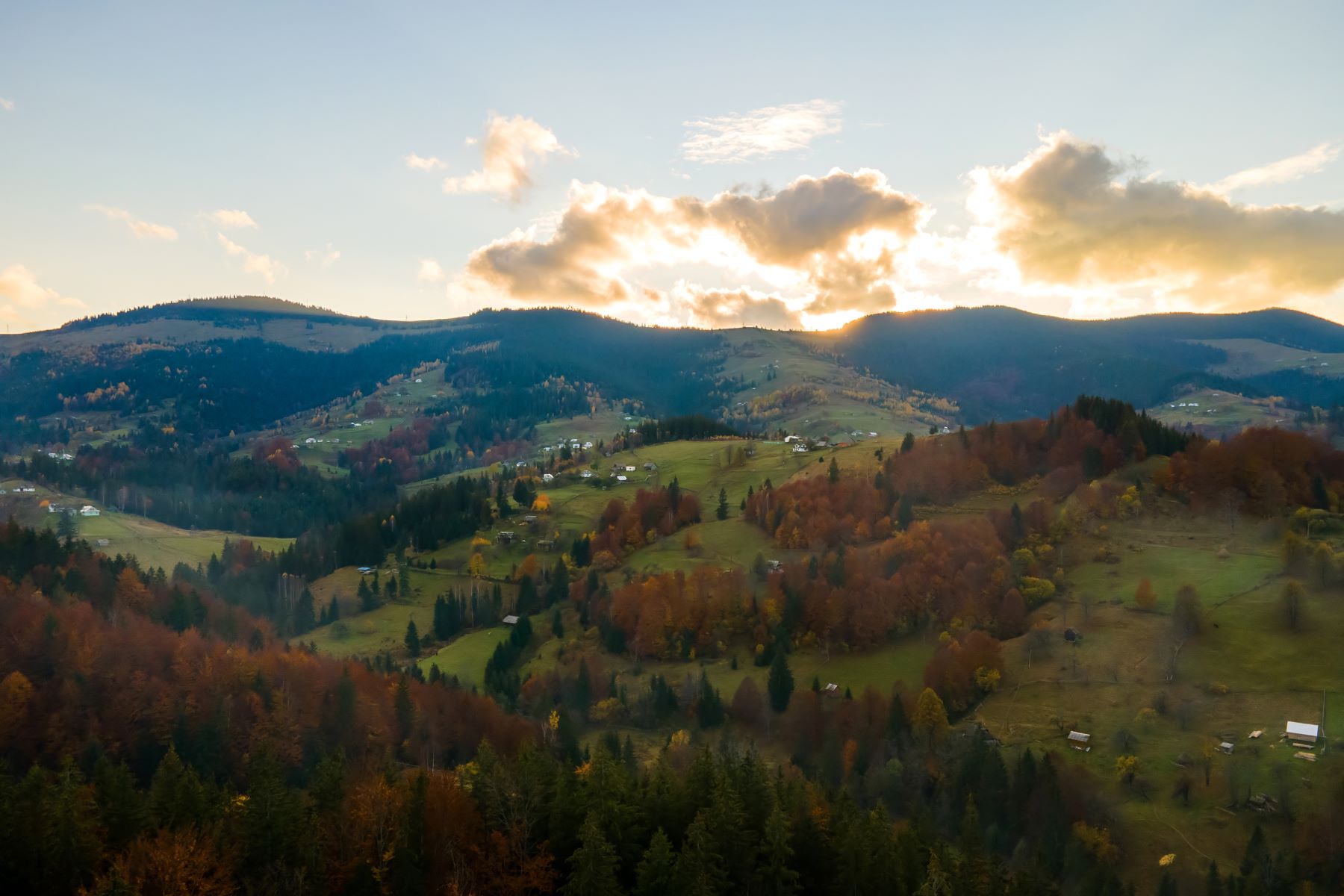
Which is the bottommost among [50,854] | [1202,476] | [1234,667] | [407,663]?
[407,663]

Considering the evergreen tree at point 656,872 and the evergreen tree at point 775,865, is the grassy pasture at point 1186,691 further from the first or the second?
the evergreen tree at point 656,872

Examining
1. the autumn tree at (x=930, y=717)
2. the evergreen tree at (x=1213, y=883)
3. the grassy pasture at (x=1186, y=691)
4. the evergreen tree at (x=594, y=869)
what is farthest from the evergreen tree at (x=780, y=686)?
the evergreen tree at (x=594, y=869)

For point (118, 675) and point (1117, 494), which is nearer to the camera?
point (118, 675)

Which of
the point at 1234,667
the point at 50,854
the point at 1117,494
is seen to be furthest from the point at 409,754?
the point at 1117,494

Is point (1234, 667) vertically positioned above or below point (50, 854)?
below

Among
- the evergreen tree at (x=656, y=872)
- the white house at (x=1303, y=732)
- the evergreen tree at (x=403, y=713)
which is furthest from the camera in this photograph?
the evergreen tree at (x=403, y=713)

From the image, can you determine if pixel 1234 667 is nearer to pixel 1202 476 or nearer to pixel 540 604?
pixel 1202 476

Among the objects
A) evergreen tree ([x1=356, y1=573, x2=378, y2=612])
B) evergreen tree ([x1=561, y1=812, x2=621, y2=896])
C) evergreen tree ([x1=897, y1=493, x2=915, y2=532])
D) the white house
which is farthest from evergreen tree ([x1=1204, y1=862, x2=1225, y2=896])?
evergreen tree ([x1=356, y1=573, x2=378, y2=612])
